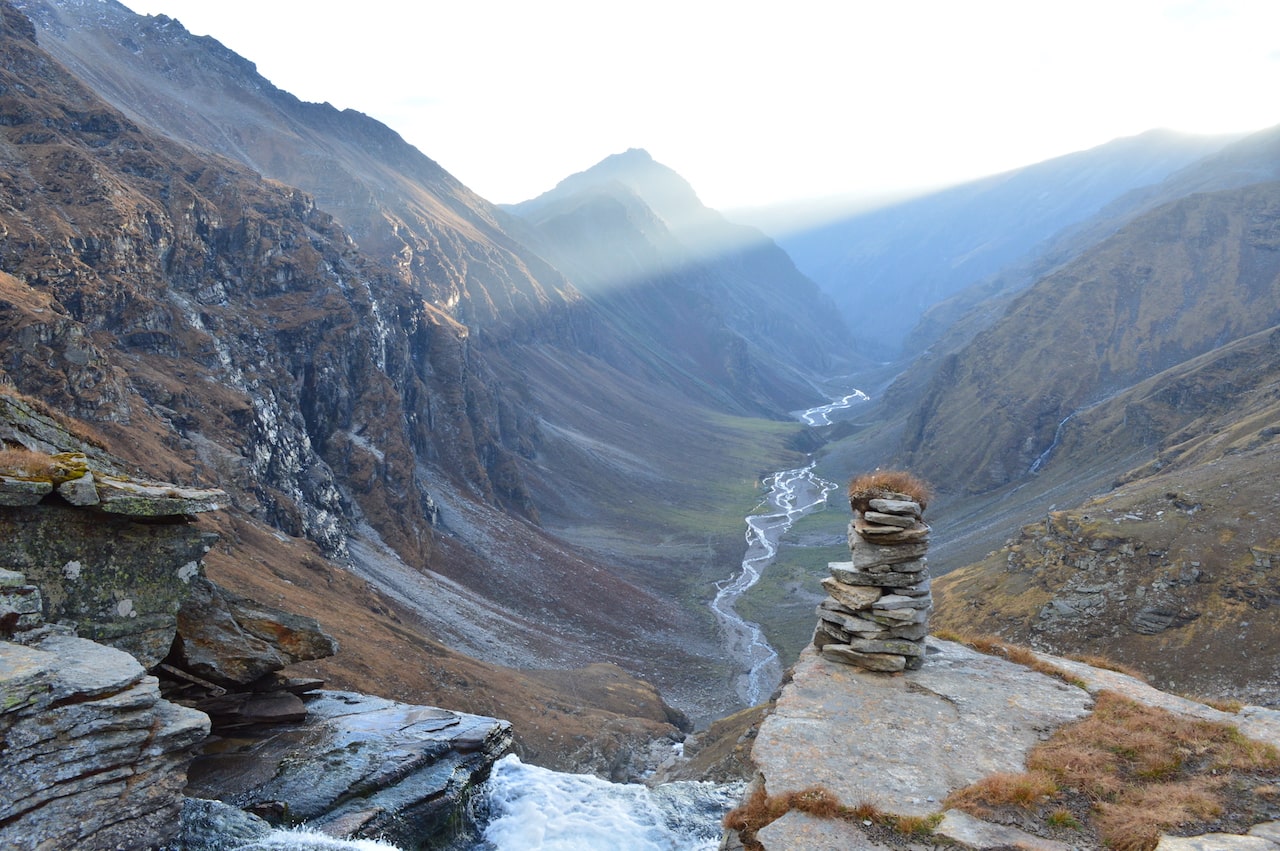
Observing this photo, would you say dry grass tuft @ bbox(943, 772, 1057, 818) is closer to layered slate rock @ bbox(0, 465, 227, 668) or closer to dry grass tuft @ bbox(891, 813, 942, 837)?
dry grass tuft @ bbox(891, 813, 942, 837)

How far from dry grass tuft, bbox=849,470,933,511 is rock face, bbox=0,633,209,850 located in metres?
15.7

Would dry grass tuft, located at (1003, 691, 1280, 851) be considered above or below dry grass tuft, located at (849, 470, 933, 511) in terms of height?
below

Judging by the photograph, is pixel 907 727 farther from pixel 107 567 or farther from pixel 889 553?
pixel 107 567

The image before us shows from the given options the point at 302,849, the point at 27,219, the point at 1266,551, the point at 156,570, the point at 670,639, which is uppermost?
the point at 27,219

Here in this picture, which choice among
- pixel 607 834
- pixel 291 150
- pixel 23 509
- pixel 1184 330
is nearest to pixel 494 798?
pixel 607 834

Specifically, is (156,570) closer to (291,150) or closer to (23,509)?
(23,509)

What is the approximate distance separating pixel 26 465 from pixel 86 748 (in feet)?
21.5

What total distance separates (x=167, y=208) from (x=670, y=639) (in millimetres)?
65002

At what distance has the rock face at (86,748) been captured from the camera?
1188 cm

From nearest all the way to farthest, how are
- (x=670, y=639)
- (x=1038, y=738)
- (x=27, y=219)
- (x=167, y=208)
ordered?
1. (x=1038, y=738)
2. (x=27, y=219)
3. (x=167, y=208)
4. (x=670, y=639)

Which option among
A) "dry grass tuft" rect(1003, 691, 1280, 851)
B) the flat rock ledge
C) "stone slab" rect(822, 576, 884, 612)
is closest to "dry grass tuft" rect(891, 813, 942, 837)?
the flat rock ledge

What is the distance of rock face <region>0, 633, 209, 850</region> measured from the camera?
11883 millimetres

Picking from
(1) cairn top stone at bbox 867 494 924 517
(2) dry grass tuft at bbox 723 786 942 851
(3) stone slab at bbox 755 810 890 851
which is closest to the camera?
(3) stone slab at bbox 755 810 890 851

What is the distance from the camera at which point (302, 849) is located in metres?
15.7
